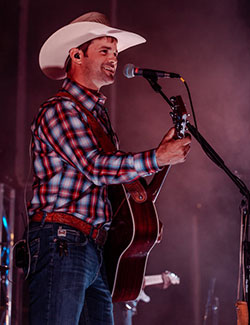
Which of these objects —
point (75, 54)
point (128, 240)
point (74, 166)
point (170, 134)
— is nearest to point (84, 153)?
point (74, 166)

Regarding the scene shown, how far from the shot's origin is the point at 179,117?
2088mm

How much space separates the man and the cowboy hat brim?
312mm

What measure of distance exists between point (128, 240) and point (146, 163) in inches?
17.7

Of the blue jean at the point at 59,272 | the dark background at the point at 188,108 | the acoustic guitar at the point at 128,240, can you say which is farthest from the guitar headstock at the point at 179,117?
the dark background at the point at 188,108

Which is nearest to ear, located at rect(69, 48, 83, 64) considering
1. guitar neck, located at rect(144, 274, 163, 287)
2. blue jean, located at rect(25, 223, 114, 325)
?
blue jean, located at rect(25, 223, 114, 325)

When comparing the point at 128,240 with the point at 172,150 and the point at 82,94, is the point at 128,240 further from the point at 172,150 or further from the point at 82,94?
the point at 82,94

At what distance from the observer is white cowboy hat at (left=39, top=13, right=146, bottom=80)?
8.48 ft

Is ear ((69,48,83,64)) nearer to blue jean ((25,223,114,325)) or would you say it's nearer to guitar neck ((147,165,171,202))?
guitar neck ((147,165,171,202))

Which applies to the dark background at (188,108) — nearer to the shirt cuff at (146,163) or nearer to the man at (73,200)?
the man at (73,200)

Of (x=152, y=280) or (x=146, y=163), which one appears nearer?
(x=146, y=163)

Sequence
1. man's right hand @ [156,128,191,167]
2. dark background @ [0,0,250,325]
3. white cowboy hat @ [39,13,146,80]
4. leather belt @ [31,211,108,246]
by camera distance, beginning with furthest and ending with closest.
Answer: dark background @ [0,0,250,325]
white cowboy hat @ [39,13,146,80]
leather belt @ [31,211,108,246]
man's right hand @ [156,128,191,167]

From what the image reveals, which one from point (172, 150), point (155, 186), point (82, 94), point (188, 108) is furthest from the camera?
point (188, 108)

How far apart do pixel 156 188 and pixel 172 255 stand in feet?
18.6

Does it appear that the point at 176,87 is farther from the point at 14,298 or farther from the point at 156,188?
the point at 156,188
